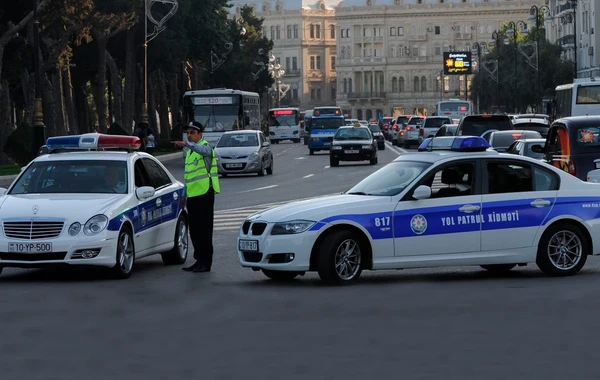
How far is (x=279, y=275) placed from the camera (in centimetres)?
1506

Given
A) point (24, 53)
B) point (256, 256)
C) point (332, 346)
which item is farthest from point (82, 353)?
point (24, 53)

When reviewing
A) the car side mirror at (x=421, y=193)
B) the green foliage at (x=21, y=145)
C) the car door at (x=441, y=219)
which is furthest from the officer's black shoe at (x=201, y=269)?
the green foliage at (x=21, y=145)

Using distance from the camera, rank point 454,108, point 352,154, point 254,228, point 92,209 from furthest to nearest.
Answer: point 454,108 → point 352,154 → point 92,209 → point 254,228

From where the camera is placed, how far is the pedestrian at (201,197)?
52.9 feet

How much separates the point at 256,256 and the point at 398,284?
4.91 ft

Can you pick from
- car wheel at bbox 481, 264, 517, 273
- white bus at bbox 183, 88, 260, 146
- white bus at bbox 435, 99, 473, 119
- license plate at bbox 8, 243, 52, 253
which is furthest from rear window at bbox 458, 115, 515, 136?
white bus at bbox 435, 99, 473, 119

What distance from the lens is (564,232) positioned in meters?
15.0

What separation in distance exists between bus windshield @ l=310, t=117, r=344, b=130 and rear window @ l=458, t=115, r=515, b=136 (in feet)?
82.1

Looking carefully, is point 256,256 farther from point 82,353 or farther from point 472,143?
point 82,353

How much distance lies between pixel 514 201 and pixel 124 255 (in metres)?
4.23

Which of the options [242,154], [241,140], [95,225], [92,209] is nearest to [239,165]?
[242,154]

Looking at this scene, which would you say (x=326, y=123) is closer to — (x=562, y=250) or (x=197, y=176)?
(x=197, y=176)

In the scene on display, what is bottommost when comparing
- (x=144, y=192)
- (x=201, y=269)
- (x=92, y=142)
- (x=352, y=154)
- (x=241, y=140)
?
(x=352, y=154)

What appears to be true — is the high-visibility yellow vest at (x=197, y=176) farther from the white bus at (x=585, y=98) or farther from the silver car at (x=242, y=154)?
the white bus at (x=585, y=98)
